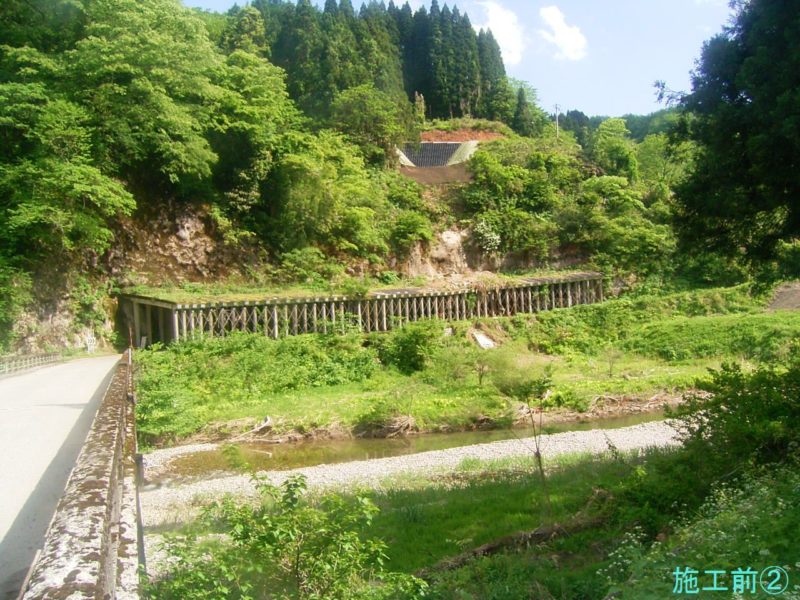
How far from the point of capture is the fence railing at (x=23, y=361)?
669 inches

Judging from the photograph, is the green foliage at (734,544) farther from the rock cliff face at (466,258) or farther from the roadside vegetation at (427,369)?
the rock cliff face at (466,258)

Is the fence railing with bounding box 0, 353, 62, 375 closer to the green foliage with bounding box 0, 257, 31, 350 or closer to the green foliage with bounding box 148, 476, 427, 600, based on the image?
the green foliage with bounding box 0, 257, 31, 350

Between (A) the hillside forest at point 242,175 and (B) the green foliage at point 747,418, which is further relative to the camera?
(A) the hillside forest at point 242,175

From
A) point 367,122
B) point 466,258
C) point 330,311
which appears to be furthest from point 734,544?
point 367,122

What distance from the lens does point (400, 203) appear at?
35812 millimetres

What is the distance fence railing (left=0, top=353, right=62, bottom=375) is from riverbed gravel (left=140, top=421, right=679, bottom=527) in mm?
5992

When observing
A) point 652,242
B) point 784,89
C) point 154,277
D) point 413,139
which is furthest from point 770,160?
point 413,139

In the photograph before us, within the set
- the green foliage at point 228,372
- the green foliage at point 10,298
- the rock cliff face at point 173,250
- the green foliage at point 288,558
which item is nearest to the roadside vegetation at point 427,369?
the green foliage at point 228,372

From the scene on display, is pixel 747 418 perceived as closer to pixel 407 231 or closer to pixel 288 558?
pixel 288 558

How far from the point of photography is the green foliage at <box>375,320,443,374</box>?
23.3 meters

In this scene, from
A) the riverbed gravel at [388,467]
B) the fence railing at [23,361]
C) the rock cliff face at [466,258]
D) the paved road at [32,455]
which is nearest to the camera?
the paved road at [32,455]

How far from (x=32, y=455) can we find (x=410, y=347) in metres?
17.7

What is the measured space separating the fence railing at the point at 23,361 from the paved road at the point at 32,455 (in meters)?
4.13

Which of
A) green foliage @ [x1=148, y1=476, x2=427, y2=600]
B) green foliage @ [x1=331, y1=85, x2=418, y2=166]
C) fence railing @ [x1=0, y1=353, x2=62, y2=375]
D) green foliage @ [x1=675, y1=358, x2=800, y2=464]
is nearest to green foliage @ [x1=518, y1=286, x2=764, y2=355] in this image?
green foliage @ [x1=331, y1=85, x2=418, y2=166]
